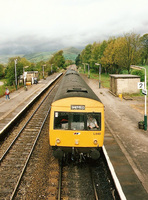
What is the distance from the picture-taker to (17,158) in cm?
956

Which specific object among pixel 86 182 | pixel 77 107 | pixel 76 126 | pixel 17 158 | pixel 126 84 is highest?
pixel 126 84

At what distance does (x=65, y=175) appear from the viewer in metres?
7.93

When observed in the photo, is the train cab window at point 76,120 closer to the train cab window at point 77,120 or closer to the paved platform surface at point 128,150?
the train cab window at point 77,120

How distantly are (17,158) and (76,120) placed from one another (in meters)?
4.12

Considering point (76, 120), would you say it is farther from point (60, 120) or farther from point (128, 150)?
point (128, 150)

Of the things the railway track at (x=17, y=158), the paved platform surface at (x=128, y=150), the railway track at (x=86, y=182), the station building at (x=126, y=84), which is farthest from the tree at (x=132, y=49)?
the railway track at (x=86, y=182)

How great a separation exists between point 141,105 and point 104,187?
1569 centimetres

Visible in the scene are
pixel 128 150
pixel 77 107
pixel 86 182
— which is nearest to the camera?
pixel 86 182

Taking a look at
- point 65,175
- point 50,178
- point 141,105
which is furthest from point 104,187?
point 141,105

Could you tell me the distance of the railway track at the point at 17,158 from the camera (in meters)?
7.28

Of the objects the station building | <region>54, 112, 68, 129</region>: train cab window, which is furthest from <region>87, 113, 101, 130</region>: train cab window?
the station building

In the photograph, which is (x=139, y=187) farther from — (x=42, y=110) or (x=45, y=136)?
(x=42, y=110)

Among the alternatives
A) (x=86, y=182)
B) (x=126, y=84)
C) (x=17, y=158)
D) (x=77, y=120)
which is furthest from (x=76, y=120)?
(x=126, y=84)

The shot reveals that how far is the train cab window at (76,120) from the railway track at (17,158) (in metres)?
2.75
